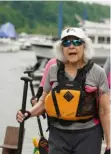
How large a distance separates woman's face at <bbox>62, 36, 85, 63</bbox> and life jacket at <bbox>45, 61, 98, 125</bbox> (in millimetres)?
99

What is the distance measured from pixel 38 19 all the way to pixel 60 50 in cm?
13168

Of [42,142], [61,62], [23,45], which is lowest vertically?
[23,45]

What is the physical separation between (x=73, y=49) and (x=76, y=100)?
0.39 metres

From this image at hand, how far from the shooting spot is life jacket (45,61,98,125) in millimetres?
4082

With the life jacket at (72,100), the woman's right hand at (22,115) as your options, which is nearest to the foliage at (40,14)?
the woman's right hand at (22,115)

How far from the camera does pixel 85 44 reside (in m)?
4.27

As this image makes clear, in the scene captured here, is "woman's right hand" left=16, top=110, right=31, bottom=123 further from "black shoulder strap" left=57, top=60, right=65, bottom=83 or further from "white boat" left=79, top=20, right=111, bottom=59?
"white boat" left=79, top=20, right=111, bottom=59

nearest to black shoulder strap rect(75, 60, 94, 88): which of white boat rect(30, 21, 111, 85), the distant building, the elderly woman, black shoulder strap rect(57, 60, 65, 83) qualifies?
the elderly woman

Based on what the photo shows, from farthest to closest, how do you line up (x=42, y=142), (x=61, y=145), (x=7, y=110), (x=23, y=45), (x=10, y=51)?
1. (x=23, y=45)
2. (x=10, y=51)
3. (x=7, y=110)
4. (x=42, y=142)
5. (x=61, y=145)

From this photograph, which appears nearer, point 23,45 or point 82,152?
point 82,152

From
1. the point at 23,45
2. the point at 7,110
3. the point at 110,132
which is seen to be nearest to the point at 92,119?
the point at 110,132

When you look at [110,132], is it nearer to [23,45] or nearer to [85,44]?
[85,44]

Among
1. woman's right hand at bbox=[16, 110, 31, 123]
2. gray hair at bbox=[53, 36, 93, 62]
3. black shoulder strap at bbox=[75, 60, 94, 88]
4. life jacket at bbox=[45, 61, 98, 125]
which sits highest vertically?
gray hair at bbox=[53, 36, 93, 62]

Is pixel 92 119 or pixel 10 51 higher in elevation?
pixel 92 119
